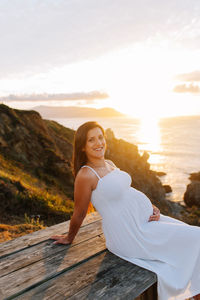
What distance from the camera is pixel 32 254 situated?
332 centimetres

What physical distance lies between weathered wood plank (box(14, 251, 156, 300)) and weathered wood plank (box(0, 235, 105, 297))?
0.33 ft

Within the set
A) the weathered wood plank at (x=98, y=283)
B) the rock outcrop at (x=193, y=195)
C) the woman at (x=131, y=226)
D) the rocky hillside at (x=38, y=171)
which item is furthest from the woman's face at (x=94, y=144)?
the rock outcrop at (x=193, y=195)

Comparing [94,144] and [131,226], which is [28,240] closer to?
[131,226]

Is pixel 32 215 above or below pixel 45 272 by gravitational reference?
below

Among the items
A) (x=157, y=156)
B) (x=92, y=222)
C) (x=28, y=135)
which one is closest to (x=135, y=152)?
(x=28, y=135)

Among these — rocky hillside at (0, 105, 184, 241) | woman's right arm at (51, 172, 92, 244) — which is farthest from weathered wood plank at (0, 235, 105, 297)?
rocky hillside at (0, 105, 184, 241)

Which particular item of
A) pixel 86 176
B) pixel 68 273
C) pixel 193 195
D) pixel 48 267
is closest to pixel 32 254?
pixel 48 267

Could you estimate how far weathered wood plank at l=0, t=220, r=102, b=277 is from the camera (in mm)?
3033

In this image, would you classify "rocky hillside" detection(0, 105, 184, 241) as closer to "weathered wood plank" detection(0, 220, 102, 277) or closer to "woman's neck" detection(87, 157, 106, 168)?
"weathered wood plank" detection(0, 220, 102, 277)

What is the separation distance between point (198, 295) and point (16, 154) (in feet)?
57.5

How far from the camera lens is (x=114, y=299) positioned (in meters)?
2.46

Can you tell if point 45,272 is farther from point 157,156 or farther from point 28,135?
point 157,156

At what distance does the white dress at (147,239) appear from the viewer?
2885 mm

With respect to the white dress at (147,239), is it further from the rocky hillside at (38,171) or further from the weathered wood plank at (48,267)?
the rocky hillside at (38,171)
